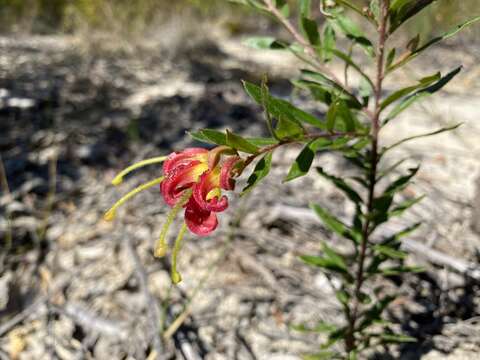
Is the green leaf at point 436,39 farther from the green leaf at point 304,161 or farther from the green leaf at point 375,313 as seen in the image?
the green leaf at point 375,313

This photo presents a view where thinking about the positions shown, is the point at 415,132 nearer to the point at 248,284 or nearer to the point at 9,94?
the point at 248,284

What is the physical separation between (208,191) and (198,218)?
42 millimetres

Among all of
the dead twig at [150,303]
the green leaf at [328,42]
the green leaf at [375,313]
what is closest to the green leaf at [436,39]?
the green leaf at [328,42]

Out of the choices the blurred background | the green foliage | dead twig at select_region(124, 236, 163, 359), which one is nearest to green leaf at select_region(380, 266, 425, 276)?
the green foliage

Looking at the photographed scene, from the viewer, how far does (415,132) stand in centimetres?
264

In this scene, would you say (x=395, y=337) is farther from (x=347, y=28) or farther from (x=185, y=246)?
(x=185, y=246)

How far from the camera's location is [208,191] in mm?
521

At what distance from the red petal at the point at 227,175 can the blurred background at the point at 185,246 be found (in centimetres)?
70

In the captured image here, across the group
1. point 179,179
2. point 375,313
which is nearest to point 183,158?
point 179,179

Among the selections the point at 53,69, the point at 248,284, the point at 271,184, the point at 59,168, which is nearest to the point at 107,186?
the point at 59,168

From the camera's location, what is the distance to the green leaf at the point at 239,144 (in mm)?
524

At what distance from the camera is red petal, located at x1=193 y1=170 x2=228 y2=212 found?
1.68 feet

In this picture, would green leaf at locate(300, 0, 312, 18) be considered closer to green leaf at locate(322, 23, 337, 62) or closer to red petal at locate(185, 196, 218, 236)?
green leaf at locate(322, 23, 337, 62)

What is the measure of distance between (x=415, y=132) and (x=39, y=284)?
2.27 meters
